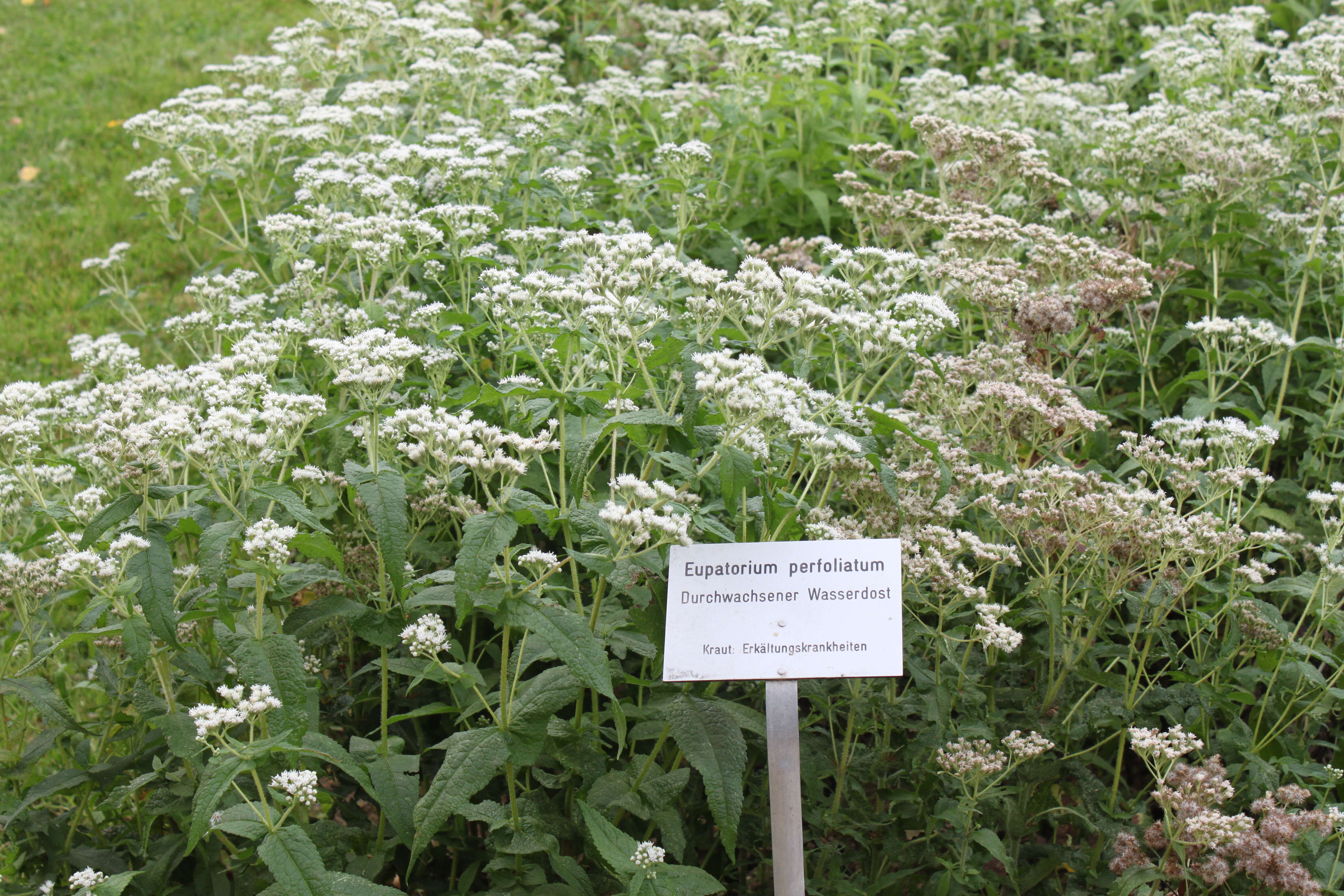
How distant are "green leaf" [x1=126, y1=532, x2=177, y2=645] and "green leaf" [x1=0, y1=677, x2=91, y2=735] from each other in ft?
2.71

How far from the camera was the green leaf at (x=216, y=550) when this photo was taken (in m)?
3.56

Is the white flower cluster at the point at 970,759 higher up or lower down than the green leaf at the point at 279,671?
lower down

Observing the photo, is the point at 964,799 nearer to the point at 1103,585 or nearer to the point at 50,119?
the point at 1103,585

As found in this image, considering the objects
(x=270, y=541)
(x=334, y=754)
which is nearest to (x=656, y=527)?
(x=270, y=541)

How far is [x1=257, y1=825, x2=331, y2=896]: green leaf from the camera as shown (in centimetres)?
319

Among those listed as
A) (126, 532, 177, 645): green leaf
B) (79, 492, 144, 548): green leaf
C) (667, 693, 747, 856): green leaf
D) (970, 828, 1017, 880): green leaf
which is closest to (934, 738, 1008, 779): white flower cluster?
(970, 828, 1017, 880): green leaf

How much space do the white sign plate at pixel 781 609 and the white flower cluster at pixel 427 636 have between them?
79 centimetres

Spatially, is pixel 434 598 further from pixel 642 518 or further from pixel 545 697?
pixel 642 518

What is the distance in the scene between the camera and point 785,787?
3598mm

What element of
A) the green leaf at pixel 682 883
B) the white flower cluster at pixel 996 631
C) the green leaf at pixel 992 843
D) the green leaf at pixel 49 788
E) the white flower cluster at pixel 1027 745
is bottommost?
the green leaf at pixel 992 843

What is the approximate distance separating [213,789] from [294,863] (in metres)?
0.34

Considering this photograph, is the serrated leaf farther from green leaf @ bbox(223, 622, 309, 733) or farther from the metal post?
the metal post

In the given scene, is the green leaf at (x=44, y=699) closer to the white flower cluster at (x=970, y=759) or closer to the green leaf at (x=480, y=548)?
the green leaf at (x=480, y=548)

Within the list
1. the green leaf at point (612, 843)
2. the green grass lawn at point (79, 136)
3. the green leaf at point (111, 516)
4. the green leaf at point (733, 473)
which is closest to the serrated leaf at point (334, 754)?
the green leaf at point (612, 843)
